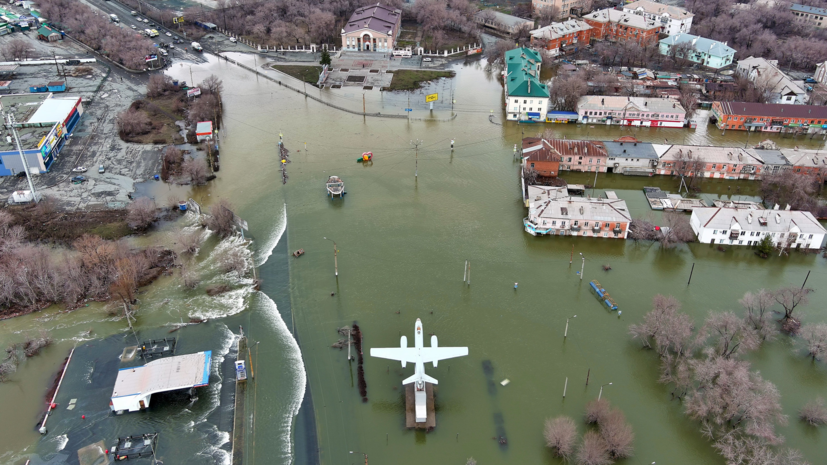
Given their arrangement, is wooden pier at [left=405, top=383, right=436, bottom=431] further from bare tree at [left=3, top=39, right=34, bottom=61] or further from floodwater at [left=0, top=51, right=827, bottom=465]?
bare tree at [left=3, top=39, right=34, bottom=61]

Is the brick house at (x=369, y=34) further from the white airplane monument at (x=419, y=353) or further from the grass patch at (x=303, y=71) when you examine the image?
the white airplane monument at (x=419, y=353)

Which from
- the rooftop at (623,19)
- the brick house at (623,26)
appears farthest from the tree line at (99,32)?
the rooftop at (623,19)

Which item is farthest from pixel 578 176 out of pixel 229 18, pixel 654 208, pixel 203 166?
A: pixel 229 18

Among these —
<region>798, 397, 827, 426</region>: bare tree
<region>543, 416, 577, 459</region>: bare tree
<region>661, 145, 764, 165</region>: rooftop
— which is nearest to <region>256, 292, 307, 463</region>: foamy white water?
<region>543, 416, 577, 459</region>: bare tree

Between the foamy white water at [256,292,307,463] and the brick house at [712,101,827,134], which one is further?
the brick house at [712,101,827,134]

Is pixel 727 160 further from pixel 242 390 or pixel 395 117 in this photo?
pixel 242 390

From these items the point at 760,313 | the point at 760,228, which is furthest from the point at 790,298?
the point at 760,228
